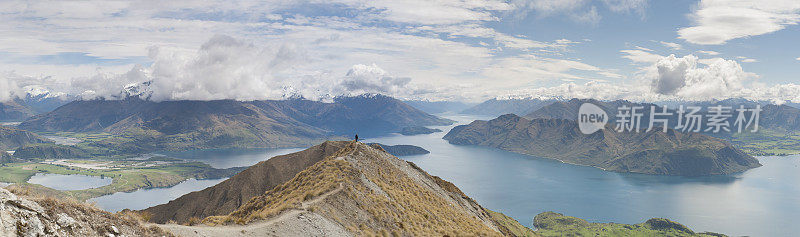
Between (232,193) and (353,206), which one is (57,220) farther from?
(232,193)

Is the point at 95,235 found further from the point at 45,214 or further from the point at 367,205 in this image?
the point at 367,205

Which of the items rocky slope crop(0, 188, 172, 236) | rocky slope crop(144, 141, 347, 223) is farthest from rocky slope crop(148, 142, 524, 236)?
rocky slope crop(144, 141, 347, 223)

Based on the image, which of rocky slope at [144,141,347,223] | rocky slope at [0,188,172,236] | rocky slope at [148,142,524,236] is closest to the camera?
rocky slope at [0,188,172,236]

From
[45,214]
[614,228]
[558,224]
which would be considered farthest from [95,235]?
[614,228]

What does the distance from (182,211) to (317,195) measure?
217 ft

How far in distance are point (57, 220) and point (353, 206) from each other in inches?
1045

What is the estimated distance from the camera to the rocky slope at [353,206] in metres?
34.0

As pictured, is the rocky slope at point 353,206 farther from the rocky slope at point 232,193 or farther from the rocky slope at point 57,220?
the rocky slope at point 232,193

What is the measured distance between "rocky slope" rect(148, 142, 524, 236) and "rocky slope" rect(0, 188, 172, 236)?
399cm

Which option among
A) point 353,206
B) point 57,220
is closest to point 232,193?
point 353,206

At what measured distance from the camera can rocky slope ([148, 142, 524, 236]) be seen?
33969mm

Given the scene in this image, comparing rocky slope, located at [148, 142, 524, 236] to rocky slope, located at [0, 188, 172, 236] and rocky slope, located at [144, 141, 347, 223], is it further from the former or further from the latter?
rocky slope, located at [144, 141, 347, 223]

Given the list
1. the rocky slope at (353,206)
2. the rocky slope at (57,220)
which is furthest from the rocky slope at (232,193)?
the rocky slope at (57,220)

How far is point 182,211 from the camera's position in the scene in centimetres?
9106
